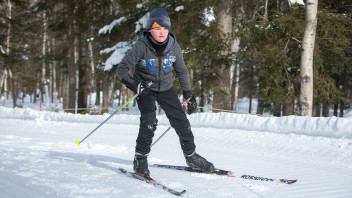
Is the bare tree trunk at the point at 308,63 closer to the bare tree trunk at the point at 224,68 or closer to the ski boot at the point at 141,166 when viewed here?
the bare tree trunk at the point at 224,68

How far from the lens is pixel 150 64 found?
3.09m

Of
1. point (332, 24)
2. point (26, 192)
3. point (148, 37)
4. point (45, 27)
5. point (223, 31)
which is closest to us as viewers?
point (26, 192)

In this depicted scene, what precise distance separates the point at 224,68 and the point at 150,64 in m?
6.75

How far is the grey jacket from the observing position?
305cm

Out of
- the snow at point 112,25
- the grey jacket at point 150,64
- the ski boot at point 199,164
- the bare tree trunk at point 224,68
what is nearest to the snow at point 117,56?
the snow at point 112,25

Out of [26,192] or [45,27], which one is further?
[45,27]

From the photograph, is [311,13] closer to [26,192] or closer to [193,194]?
[193,194]

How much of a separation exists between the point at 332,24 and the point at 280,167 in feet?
22.1

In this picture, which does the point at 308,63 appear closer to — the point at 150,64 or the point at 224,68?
the point at 224,68

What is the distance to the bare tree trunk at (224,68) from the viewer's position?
29.7 feet

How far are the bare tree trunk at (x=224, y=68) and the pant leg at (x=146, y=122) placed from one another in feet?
20.1

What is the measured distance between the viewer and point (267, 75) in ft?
29.9

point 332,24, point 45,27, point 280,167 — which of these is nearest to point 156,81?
point 280,167

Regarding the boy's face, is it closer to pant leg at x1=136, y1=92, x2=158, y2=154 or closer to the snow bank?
pant leg at x1=136, y1=92, x2=158, y2=154
